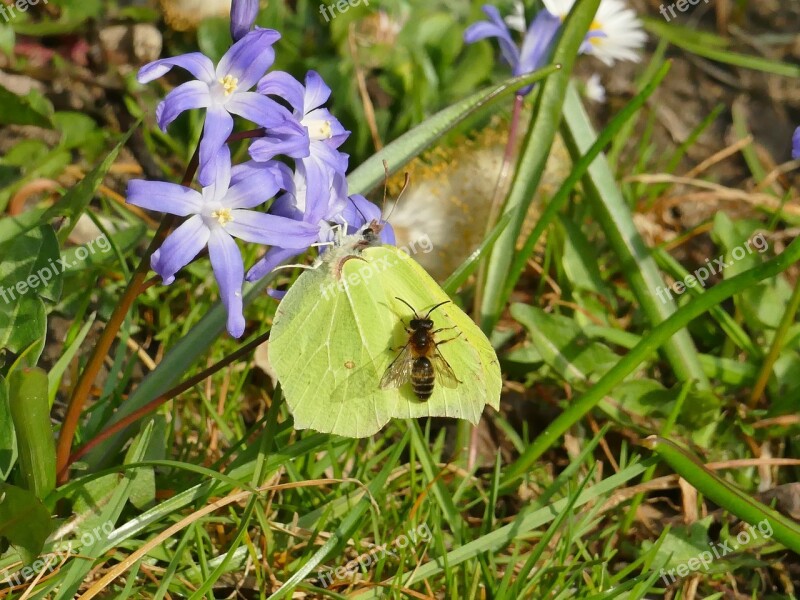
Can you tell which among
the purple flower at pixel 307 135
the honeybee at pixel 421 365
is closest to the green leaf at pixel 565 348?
the honeybee at pixel 421 365

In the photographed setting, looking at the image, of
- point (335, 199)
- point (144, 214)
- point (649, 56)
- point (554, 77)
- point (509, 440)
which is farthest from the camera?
point (649, 56)

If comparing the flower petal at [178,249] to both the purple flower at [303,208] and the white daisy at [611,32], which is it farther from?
the white daisy at [611,32]

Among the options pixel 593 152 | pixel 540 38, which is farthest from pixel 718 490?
pixel 540 38

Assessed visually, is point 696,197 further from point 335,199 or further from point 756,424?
point 335,199

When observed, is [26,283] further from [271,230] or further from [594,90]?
[594,90]

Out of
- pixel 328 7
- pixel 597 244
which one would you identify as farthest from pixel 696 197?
pixel 328 7

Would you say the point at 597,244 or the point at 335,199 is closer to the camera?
the point at 335,199

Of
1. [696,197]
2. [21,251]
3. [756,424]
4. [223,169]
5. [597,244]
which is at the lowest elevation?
[756,424]
